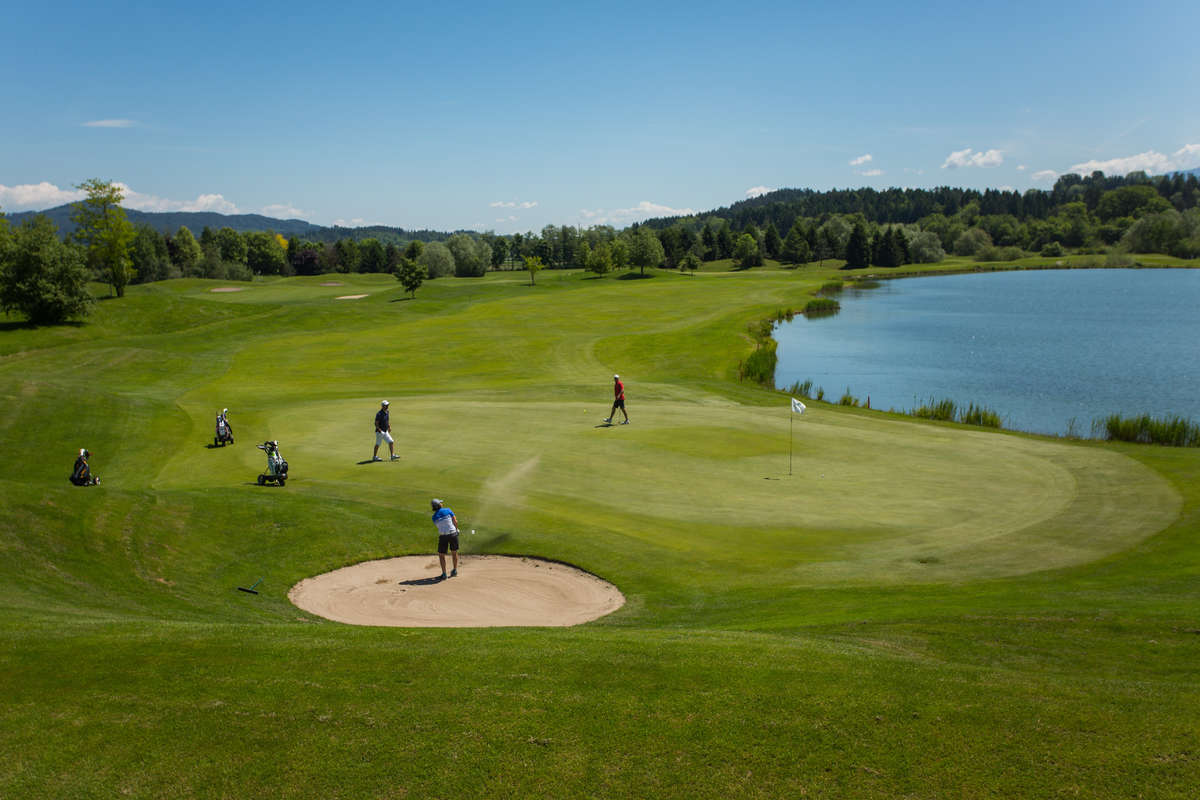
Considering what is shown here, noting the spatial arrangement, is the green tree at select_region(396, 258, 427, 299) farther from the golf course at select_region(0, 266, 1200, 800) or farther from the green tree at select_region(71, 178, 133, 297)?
the golf course at select_region(0, 266, 1200, 800)

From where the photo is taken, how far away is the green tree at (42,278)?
65.2m

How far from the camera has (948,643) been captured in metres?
12.7

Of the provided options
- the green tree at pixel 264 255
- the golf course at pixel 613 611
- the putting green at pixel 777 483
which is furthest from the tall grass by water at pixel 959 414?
the green tree at pixel 264 255

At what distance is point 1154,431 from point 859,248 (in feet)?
535

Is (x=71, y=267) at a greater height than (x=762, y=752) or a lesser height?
greater

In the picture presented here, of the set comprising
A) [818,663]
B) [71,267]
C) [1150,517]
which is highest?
[71,267]

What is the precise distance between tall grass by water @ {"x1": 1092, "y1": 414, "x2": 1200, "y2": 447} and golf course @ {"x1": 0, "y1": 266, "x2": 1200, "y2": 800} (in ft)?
21.9

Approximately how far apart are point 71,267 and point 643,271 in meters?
108

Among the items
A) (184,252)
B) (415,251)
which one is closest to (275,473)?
(415,251)

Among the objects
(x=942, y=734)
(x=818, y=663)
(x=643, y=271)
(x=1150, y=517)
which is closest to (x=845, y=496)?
(x=1150, y=517)

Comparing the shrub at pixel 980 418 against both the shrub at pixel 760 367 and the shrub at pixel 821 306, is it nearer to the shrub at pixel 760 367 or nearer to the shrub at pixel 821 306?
the shrub at pixel 760 367

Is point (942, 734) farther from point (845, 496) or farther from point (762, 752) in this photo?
point (845, 496)

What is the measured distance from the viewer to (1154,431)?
126 ft

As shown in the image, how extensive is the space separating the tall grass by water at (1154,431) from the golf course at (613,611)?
263 inches
